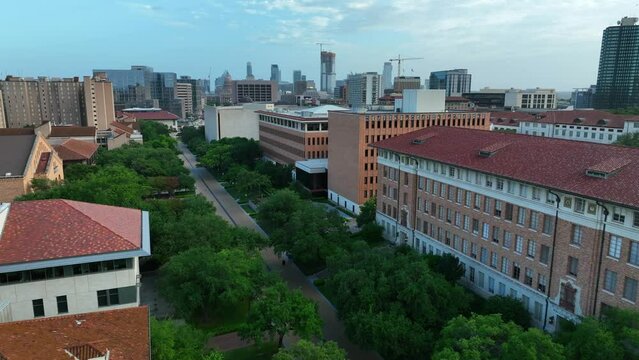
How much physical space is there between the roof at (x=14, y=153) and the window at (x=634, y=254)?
67.6m

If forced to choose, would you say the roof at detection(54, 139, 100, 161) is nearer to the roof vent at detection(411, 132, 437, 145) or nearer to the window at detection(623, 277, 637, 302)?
the roof vent at detection(411, 132, 437, 145)

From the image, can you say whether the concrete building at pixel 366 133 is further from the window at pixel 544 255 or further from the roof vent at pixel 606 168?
the roof vent at pixel 606 168

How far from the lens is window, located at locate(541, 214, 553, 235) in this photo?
1508 inches

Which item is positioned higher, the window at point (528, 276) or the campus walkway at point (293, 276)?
the window at point (528, 276)

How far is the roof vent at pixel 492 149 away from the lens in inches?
1816

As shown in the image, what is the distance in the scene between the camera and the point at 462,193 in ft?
160

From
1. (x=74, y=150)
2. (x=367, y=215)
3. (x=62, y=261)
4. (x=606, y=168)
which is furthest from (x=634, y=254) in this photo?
(x=74, y=150)

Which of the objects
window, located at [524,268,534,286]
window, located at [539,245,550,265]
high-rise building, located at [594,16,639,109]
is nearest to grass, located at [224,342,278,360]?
window, located at [524,268,534,286]

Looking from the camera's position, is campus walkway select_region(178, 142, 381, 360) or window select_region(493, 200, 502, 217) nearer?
campus walkway select_region(178, 142, 381, 360)

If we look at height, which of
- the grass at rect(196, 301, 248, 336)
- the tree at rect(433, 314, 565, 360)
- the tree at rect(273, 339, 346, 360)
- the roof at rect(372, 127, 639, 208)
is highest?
the roof at rect(372, 127, 639, 208)

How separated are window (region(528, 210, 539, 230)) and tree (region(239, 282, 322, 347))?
815 inches

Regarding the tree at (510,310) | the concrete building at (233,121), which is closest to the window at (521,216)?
the tree at (510,310)

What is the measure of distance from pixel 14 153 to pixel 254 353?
52164mm

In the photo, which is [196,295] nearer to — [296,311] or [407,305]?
[296,311]
